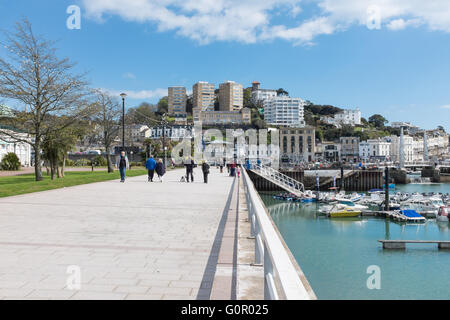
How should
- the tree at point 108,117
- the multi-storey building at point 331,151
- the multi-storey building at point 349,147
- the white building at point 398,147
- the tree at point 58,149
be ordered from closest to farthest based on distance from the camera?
the tree at point 58,149 → the tree at point 108,117 → the multi-storey building at point 331,151 → the multi-storey building at point 349,147 → the white building at point 398,147

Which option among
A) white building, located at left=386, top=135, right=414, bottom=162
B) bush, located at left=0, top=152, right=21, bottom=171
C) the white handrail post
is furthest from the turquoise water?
white building, located at left=386, top=135, right=414, bottom=162

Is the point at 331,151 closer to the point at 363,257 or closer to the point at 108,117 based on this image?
the point at 108,117

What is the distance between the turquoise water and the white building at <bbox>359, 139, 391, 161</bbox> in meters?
126

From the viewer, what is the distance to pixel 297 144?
14200 centimetres

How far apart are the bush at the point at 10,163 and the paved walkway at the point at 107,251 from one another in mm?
33457

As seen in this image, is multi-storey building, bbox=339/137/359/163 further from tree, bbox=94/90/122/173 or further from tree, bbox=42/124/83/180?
tree, bbox=42/124/83/180

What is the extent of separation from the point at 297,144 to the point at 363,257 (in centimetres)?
12165

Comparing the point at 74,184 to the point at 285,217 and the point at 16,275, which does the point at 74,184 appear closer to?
the point at 16,275

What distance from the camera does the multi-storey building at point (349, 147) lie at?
159 metres

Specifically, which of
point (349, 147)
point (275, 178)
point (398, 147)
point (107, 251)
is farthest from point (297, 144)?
point (107, 251)

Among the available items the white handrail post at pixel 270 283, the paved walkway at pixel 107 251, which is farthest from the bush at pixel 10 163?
the white handrail post at pixel 270 283

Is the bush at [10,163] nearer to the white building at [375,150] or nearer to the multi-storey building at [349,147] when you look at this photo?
the white building at [375,150]
